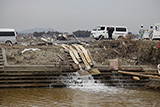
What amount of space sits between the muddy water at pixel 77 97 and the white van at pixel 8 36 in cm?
1154

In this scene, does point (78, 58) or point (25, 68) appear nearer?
point (25, 68)

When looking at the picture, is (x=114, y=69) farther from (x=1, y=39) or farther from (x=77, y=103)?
(x=1, y=39)

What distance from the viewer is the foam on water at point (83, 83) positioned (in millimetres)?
14570

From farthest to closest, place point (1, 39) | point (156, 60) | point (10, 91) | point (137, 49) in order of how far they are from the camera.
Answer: point (1, 39) < point (137, 49) < point (156, 60) < point (10, 91)

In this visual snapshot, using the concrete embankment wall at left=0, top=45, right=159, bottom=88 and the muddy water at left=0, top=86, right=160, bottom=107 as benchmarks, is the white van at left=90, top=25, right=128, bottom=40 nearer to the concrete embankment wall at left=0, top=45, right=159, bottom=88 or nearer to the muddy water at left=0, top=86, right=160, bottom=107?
the concrete embankment wall at left=0, top=45, right=159, bottom=88

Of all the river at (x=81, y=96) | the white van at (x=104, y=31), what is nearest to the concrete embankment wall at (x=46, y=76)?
the river at (x=81, y=96)

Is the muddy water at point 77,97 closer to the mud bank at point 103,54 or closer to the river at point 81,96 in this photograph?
the river at point 81,96

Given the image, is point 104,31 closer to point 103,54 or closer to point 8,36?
point 103,54

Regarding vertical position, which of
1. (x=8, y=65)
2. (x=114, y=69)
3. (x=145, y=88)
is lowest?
(x=145, y=88)

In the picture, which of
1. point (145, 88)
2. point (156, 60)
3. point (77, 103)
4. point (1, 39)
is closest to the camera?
point (77, 103)

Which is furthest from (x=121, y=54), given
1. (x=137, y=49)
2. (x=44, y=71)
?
(x=44, y=71)

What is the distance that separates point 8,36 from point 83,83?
40.1ft

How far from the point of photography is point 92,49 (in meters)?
19.8

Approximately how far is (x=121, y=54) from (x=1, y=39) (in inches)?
485
